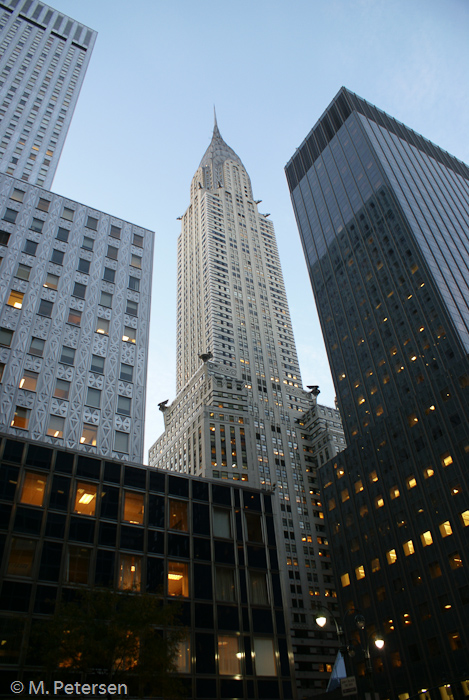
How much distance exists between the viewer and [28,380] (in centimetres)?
4447

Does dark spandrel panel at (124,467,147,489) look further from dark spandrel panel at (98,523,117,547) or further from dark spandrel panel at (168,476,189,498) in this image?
dark spandrel panel at (98,523,117,547)

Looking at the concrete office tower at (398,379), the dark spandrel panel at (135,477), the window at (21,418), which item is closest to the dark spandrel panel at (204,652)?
the dark spandrel panel at (135,477)

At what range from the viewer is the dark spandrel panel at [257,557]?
1671 inches

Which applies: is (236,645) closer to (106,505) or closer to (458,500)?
(106,505)

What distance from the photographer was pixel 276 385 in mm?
159000

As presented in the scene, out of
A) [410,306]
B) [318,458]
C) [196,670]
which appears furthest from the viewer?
[318,458]

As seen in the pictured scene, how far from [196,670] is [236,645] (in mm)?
3594

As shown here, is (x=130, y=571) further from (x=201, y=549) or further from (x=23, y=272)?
(x=23, y=272)

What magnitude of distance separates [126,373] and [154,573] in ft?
63.0

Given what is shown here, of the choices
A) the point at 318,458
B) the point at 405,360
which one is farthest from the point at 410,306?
the point at 318,458

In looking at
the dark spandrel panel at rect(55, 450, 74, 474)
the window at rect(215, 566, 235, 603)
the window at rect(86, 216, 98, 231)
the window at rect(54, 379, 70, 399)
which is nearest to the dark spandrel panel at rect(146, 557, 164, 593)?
the window at rect(215, 566, 235, 603)

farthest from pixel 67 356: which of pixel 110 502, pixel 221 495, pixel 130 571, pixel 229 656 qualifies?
pixel 229 656

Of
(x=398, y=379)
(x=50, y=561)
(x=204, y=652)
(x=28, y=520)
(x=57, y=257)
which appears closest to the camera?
(x=50, y=561)

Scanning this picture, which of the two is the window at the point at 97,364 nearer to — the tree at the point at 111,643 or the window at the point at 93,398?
the window at the point at 93,398
